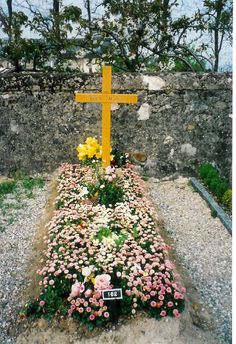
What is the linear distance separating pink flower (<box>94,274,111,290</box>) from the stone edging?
225cm

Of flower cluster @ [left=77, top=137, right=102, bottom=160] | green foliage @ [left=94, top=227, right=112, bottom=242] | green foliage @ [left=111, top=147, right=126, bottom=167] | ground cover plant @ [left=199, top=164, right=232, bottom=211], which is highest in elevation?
flower cluster @ [left=77, top=137, right=102, bottom=160]

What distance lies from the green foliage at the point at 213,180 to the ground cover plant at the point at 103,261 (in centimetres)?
134

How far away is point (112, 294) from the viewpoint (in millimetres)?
3289

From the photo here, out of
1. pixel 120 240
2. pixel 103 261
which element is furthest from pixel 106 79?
pixel 103 261

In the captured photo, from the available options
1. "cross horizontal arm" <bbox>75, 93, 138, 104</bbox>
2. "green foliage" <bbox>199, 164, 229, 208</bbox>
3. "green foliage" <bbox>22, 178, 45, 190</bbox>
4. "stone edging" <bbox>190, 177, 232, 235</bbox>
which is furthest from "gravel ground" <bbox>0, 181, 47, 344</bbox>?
"green foliage" <bbox>199, 164, 229, 208</bbox>

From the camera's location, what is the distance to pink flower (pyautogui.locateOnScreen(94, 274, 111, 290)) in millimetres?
3367

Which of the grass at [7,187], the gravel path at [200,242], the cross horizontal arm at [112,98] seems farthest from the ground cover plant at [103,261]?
the grass at [7,187]

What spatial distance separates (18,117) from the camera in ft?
23.4

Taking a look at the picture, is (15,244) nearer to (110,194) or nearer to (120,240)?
(110,194)

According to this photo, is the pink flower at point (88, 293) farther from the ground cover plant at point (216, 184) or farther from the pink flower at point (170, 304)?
the ground cover plant at point (216, 184)

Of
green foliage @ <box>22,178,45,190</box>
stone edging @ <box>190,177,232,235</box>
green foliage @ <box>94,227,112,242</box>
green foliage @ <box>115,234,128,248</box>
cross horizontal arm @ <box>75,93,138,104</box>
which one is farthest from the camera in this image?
green foliage @ <box>22,178,45,190</box>

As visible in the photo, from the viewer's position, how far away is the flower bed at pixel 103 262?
3.37 meters

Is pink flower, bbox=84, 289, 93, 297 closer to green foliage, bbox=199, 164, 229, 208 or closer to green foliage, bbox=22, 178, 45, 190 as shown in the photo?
green foliage, bbox=199, 164, 229, 208

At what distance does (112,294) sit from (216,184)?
11.6 ft
